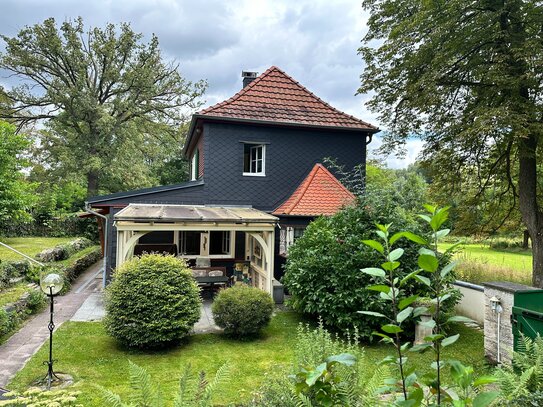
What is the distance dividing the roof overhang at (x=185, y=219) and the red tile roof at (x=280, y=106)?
3.66m

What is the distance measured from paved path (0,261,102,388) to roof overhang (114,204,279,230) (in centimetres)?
281

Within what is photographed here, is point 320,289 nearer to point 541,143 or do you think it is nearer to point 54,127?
point 541,143

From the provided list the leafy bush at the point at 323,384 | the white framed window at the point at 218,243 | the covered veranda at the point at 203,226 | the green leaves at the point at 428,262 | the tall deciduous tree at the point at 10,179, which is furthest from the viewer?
the tall deciduous tree at the point at 10,179

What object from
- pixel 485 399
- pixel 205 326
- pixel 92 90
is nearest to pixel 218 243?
pixel 205 326

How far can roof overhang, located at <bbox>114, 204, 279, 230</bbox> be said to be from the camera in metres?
9.55

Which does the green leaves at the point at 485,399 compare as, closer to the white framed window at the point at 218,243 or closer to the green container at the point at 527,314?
the green container at the point at 527,314

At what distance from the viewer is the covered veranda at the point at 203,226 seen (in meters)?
9.67

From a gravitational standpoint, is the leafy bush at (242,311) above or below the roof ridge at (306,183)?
below

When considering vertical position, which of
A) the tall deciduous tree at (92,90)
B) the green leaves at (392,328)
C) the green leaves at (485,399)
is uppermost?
the tall deciduous tree at (92,90)

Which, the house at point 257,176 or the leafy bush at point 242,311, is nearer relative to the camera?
the leafy bush at point 242,311

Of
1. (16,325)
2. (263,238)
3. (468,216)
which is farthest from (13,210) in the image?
(468,216)

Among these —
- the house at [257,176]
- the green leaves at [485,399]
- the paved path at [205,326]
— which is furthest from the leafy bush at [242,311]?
the green leaves at [485,399]

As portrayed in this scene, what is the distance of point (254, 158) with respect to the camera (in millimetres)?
13836

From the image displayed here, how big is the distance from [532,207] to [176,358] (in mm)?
11546
